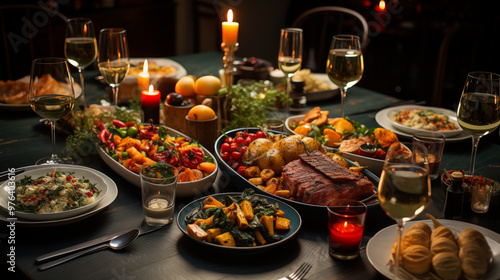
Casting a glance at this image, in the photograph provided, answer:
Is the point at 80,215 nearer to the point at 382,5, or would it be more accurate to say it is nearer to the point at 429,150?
the point at 429,150

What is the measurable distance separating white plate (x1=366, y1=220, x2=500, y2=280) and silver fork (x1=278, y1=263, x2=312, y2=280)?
16 centimetres

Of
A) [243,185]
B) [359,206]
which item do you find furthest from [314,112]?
[359,206]

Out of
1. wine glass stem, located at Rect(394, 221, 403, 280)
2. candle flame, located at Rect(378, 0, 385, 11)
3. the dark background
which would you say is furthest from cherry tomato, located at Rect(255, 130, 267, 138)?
candle flame, located at Rect(378, 0, 385, 11)

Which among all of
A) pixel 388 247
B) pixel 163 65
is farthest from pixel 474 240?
pixel 163 65

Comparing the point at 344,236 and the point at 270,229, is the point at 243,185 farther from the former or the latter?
the point at 344,236

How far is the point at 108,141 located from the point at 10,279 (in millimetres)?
589

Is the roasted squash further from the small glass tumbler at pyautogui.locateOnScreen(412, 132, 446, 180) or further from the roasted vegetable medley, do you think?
the small glass tumbler at pyautogui.locateOnScreen(412, 132, 446, 180)

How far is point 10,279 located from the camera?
156 cm

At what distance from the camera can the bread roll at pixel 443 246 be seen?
121 centimetres

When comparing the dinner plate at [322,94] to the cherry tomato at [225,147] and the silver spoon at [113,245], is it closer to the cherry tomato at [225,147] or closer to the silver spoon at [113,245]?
the cherry tomato at [225,147]

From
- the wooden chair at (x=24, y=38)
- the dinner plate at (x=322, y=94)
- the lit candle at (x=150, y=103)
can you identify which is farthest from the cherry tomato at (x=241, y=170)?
the wooden chair at (x=24, y=38)

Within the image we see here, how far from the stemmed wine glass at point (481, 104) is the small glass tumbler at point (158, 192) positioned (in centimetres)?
101

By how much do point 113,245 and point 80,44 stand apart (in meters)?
1.30

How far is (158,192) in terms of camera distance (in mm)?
1481
